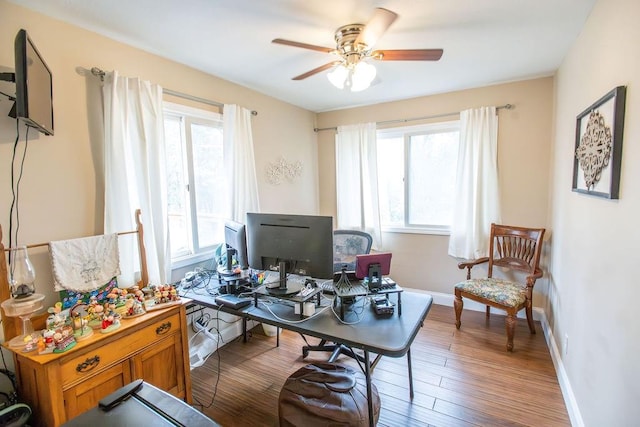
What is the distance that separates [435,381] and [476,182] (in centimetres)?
201

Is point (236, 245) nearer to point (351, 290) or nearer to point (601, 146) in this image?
point (351, 290)

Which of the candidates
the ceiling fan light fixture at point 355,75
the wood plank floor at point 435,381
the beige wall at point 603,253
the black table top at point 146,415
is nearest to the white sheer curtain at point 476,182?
the beige wall at point 603,253

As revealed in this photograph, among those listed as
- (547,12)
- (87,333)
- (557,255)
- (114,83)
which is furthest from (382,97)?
(87,333)

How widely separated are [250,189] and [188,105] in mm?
903

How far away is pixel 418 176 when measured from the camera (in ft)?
12.1

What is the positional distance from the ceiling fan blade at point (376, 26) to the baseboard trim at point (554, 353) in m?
2.43

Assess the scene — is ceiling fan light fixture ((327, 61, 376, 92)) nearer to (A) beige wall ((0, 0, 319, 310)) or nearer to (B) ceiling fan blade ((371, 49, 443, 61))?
(B) ceiling fan blade ((371, 49, 443, 61))

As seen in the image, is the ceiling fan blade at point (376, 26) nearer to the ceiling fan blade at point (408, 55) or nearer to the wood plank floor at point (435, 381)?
the ceiling fan blade at point (408, 55)

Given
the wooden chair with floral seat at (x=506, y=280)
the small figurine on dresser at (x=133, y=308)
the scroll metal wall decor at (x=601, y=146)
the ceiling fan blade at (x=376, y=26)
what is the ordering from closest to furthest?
1. the scroll metal wall decor at (x=601, y=146)
2. the ceiling fan blade at (x=376, y=26)
3. the small figurine on dresser at (x=133, y=308)
4. the wooden chair with floral seat at (x=506, y=280)

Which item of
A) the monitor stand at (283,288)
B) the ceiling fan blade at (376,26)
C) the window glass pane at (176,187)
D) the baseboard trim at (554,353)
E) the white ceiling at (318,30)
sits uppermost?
the white ceiling at (318,30)

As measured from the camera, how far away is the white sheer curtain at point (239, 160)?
2818 mm

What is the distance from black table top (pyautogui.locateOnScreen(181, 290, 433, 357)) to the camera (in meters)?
1.46

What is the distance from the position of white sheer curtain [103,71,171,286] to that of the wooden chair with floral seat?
2708mm

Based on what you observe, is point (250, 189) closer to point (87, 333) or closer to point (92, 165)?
point (92, 165)
